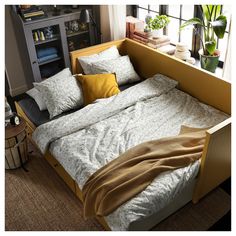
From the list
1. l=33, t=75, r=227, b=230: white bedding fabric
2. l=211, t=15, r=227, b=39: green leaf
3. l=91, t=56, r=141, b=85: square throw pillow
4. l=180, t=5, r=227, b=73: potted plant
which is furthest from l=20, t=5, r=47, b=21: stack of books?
l=211, t=15, r=227, b=39: green leaf

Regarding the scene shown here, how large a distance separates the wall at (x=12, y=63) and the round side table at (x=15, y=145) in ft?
3.73

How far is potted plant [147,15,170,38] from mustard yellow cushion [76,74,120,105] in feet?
2.76

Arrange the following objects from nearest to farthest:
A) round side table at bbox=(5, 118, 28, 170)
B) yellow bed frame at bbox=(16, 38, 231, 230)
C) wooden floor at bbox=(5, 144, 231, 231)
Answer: yellow bed frame at bbox=(16, 38, 231, 230) → wooden floor at bbox=(5, 144, 231, 231) → round side table at bbox=(5, 118, 28, 170)

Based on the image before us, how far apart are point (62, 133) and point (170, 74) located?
117 centimetres

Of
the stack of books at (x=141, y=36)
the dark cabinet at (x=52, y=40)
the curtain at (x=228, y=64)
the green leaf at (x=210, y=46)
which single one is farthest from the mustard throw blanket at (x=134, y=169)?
the dark cabinet at (x=52, y=40)

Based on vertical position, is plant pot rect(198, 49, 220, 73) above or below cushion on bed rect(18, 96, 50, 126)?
above

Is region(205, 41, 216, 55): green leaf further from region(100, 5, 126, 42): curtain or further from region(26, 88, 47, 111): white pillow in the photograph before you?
region(26, 88, 47, 111): white pillow

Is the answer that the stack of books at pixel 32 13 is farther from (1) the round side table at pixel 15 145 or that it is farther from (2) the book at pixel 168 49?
(2) the book at pixel 168 49

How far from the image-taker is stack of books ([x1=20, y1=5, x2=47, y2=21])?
308 cm

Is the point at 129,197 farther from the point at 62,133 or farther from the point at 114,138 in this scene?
the point at 62,133

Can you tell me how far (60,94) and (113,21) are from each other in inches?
48.0

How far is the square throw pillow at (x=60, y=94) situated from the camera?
2.57m

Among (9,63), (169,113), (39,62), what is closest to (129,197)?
(169,113)

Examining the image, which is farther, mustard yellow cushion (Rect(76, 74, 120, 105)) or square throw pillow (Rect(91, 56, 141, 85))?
square throw pillow (Rect(91, 56, 141, 85))
